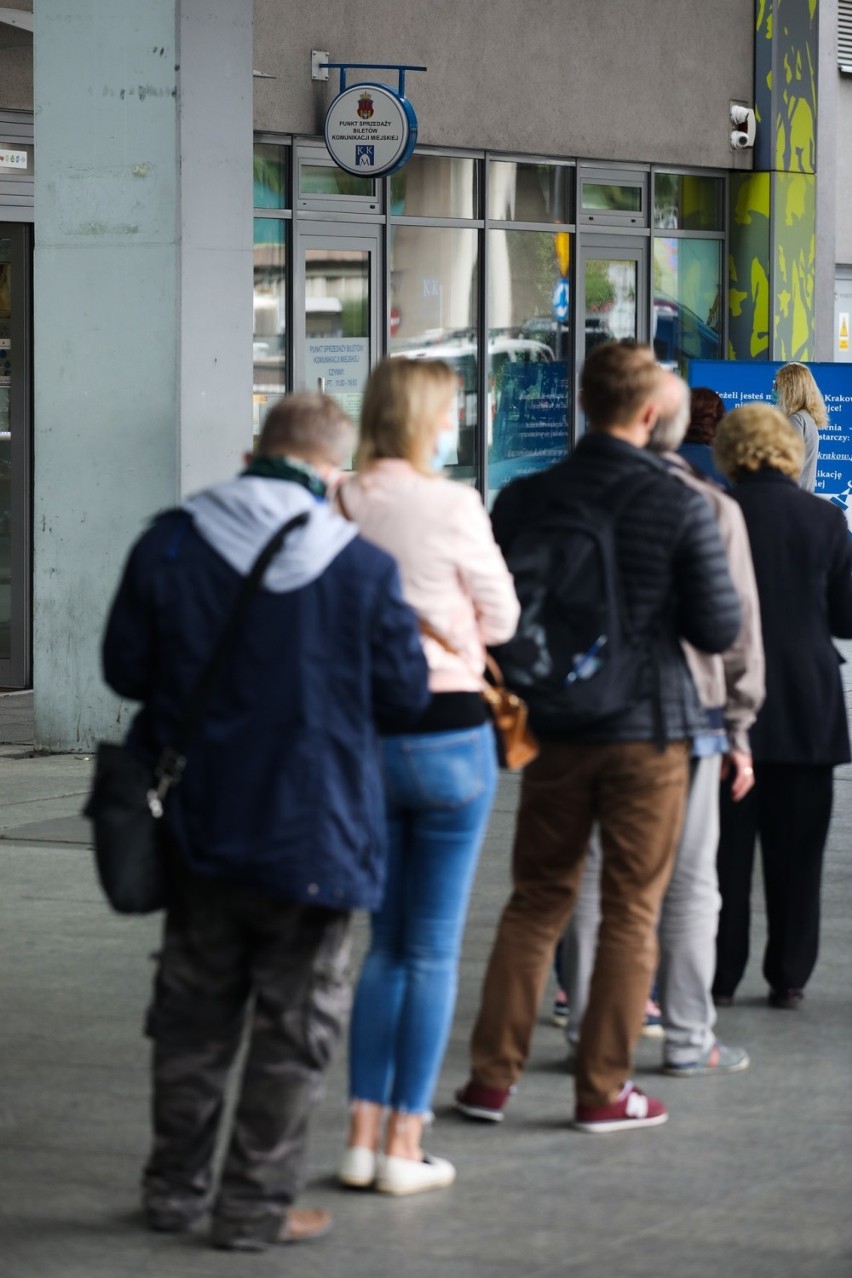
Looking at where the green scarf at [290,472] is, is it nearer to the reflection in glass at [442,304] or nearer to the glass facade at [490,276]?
the glass facade at [490,276]

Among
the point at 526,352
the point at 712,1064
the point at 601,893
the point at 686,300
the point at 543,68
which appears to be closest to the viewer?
the point at 601,893

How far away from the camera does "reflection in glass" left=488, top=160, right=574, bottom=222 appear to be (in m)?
18.2

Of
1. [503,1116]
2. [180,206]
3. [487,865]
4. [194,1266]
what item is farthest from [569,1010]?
[180,206]

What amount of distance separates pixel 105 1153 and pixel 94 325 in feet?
23.4

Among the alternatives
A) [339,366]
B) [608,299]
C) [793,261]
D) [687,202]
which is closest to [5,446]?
[339,366]

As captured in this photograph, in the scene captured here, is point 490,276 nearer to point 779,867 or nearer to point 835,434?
point 835,434

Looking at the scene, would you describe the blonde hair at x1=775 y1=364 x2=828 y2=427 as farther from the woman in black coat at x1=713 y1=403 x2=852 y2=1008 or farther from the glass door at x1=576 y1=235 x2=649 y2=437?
the glass door at x1=576 y1=235 x2=649 y2=437

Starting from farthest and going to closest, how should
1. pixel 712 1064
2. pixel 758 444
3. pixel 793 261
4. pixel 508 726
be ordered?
pixel 793 261 < pixel 758 444 < pixel 712 1064 < pixel 508 726

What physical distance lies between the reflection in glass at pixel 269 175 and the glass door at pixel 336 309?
27 cm

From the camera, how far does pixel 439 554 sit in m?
5.00

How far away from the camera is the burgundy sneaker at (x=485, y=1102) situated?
18.6 ft

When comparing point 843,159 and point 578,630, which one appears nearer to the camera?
point 578,630

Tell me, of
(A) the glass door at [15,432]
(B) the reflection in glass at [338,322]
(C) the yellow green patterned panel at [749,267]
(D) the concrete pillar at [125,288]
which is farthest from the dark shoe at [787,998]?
(C) the yellow green patterned panel at [749,267]

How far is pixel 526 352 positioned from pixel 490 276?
79 cm
